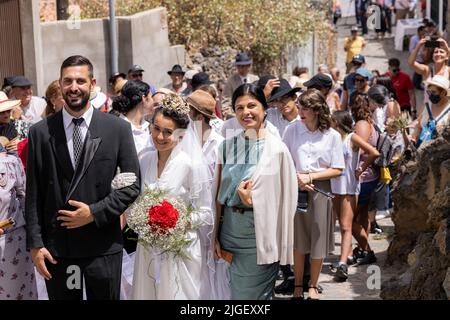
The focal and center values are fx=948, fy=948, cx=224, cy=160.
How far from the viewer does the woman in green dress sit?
6.98 meters

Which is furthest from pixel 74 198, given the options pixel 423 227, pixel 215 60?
pixel 215 60

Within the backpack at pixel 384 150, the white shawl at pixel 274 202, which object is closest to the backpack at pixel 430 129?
the backpack at pixel 384 150

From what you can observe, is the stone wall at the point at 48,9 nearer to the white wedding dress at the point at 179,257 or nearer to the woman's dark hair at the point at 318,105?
the woman's dark hair at the point at 318,105

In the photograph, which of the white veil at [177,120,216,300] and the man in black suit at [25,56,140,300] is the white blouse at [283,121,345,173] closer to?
the white veil at [177,120,216,300]

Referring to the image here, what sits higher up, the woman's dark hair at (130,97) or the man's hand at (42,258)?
the woman's dark hair at (130,97)

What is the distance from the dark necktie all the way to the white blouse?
287 centimetres

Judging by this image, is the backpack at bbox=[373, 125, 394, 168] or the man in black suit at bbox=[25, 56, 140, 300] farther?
the backpack at bbox=[373, 125, 394, 168]

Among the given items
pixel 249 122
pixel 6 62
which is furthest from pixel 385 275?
pixel 6 62

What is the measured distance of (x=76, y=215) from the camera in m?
6.22

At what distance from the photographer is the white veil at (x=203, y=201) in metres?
7.19

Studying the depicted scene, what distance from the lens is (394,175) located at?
34.6 feet

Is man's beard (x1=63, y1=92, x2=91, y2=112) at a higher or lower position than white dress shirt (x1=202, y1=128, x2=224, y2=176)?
higher

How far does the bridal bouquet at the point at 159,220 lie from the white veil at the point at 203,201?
0.82 ft

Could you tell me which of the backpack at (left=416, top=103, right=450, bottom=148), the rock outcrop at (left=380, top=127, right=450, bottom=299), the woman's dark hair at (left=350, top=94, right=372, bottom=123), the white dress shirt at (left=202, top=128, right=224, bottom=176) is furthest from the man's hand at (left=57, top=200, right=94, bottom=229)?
the woman's dark hair at (left=350, top=94, right=372, bottom=123)
